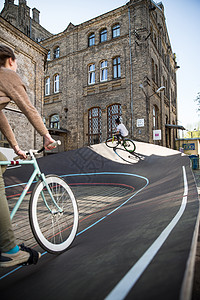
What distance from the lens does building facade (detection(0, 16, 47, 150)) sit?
32.0ft

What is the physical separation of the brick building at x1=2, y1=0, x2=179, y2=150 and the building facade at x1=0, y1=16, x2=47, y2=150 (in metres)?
5.49

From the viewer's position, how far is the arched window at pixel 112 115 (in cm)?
1655

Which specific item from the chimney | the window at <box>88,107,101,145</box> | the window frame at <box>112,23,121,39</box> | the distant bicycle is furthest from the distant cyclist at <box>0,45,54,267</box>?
the chimney

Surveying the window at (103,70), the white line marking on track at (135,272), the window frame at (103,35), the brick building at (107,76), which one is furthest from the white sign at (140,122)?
the white line marking on track at (135,272)

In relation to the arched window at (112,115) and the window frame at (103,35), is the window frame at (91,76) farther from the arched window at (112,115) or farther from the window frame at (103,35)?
the arched window at (112,115)

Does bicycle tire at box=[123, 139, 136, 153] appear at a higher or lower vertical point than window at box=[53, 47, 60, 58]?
lower

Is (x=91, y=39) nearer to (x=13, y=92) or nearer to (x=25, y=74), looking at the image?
(x=25, y=74)

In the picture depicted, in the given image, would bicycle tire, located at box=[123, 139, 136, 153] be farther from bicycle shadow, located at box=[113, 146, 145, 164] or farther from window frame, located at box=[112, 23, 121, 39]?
window frame, located at box=[112, 23, 121, 39]

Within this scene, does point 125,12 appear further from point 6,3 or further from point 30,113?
point 30,113

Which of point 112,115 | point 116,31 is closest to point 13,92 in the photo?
point 112,115

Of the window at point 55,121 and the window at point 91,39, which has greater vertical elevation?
the window at point 91,39

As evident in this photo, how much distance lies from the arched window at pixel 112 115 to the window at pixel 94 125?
101 cm

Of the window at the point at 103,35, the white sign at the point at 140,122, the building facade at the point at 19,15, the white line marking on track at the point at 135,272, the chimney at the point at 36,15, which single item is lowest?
the white line marking on track at the point at 135,272

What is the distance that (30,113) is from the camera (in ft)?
5.09
